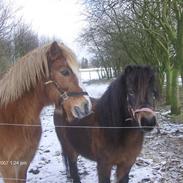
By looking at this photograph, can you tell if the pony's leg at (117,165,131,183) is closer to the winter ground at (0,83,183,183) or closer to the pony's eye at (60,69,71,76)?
the winter ground at (0,83,183,183)

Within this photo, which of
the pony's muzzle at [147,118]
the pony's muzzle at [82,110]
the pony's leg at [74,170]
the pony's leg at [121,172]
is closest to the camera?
the pony's muzzle at [82,110]

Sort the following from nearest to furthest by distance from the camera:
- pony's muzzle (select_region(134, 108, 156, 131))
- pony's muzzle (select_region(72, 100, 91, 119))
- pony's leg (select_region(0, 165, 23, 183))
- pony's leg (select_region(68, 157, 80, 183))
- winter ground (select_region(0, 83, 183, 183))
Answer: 1. pony's muzzle (select_region(72, 100, 91, 119))
2. pony's leg (select_region(0, 165, 23, 183))
3. pony's muzzle (select_region(134, 108, 156, 131))
4. pony's leg (select_region(68, 157, 80, 183))
5. winter ground (select_region(0, 83, 183, 183))

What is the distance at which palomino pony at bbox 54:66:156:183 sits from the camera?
3.64 meters

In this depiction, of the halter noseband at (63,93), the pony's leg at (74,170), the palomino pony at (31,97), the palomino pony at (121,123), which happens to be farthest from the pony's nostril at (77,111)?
the pony's leg at (74,170)

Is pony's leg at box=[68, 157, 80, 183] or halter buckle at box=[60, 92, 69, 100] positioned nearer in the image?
halter buckle at box=[60, 92, 69, 100]

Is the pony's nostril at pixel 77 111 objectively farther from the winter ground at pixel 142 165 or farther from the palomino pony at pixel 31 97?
the winter ground at pixel 142 165

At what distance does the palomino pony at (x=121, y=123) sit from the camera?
364 cm

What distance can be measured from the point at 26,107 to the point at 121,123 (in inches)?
50.0

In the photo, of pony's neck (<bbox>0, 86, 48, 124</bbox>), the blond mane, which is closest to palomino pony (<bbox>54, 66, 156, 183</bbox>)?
pony's neck (<bbox>0, 86, 48, 124</bbox>)

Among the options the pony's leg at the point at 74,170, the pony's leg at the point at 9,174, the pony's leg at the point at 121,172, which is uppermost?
the pony's leg at the point at 9,174

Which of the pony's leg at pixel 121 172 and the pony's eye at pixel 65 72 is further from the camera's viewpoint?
the pony's leg at pixel 121 172

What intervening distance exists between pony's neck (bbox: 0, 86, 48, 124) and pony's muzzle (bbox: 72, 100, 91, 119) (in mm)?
362

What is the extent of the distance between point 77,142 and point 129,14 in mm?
13960

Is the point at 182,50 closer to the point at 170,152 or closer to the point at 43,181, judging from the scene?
the point at 170,152
